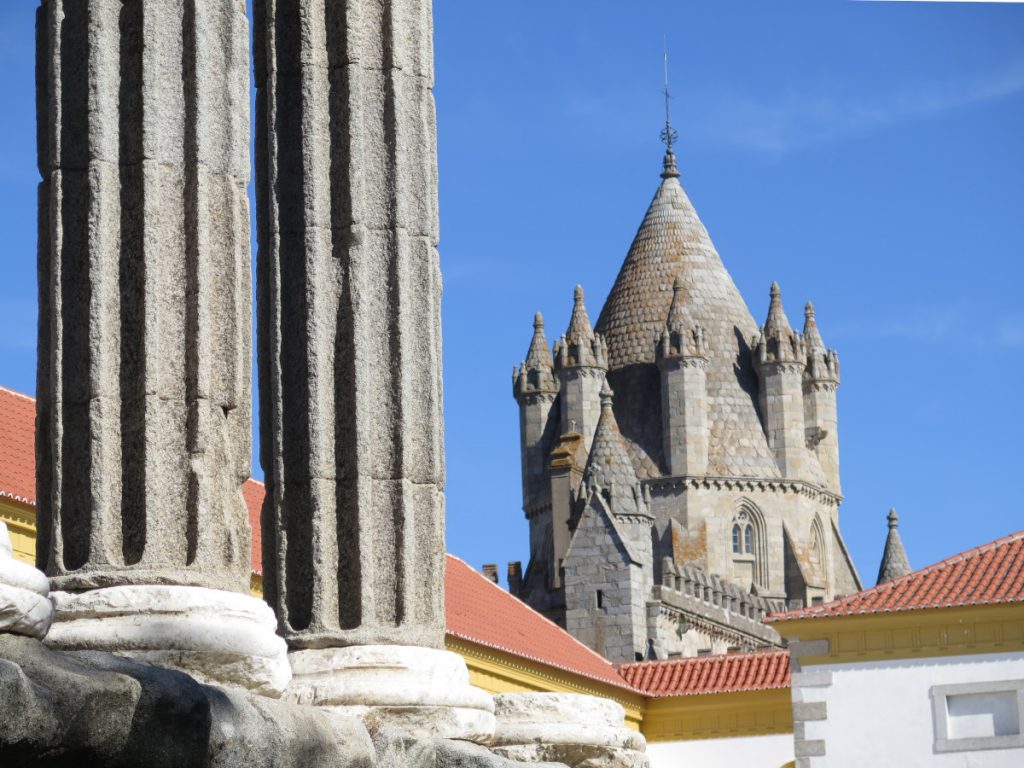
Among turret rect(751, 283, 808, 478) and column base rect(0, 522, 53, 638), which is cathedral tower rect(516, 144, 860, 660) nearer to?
turret rect(751, 283, 808, 478)

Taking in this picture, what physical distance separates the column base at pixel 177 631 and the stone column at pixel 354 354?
1239 mm

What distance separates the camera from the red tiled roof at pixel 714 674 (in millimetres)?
31969

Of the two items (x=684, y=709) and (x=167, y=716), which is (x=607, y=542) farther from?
(x=167, y=716)

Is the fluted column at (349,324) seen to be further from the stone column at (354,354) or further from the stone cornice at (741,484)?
the stone cornice at (741,484)

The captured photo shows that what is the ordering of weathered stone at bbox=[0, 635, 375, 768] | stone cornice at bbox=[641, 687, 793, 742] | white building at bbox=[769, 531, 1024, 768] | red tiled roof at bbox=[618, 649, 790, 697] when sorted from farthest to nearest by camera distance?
red tiled roof at bbox=[618, 649, 790, 697] → stone cornice at bbox=[641, 687, 793, 742] → white building at bbox=[769, 531, 1024, 768] → weathered stone at bbox=[0, 635, 375, 768]

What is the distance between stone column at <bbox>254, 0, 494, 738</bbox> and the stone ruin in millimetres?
12

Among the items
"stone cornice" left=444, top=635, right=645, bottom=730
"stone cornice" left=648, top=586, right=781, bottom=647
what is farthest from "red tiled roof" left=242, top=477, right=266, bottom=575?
"stone cornice" left=648, top=586, right=781, bottom=647

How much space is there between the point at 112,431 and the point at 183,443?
245 mm

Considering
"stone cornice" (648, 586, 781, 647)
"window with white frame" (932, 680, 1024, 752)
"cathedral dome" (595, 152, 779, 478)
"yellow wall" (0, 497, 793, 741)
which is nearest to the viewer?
"window with white frame" (932, 680, 1024, 752)

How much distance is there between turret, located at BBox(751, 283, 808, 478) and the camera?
230 ft

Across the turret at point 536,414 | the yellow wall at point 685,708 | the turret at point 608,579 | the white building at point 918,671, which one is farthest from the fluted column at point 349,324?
the turret at point 536,414

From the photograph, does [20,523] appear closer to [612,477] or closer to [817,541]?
[612,477]

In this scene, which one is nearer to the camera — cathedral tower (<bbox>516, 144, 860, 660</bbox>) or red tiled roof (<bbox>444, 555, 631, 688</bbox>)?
red tiled roof (<bbox>444, 555, 631, 688</bbox>)

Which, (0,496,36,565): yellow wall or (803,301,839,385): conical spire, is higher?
(803,301,839,385): conical spire
